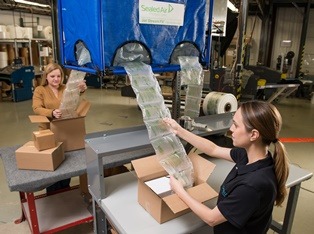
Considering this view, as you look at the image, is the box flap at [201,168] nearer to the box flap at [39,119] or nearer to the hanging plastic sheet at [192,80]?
the hanging plastic sheet at [192,80]

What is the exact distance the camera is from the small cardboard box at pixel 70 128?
6.69ft

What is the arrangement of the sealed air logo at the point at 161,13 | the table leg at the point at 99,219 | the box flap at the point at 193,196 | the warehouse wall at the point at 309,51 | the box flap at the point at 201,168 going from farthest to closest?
the warehouse wall at the point at 309,51 < the table leg at the point at 99,219 < the box flap at the point at 201,168 < the sealed air logo at the point at 161,13 < the box flap at the point at 193,196

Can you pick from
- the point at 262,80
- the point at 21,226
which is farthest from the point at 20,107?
A: the point at 262,80

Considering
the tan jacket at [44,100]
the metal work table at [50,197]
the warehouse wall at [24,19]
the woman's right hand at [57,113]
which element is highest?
the warehouse wall at [24,19]

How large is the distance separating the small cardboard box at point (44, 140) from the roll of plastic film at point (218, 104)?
1236 millimetres

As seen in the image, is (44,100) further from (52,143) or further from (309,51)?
(309,51)

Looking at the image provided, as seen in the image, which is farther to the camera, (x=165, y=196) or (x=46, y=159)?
(x=46, y=159)

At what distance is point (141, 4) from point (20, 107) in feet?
19.3

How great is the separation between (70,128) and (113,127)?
9.48 ft

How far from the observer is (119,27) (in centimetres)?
127

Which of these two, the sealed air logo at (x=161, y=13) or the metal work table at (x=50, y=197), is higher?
the sealed air logo at (x=161, y=13)

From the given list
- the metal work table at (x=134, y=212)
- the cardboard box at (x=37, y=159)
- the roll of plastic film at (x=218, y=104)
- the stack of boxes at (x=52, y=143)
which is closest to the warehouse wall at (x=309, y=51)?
the roll of plastic film at (x=218, y=104)

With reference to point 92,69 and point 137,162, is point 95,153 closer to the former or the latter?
point 137,162

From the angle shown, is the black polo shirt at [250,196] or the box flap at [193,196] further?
the box flap at [193,196]
